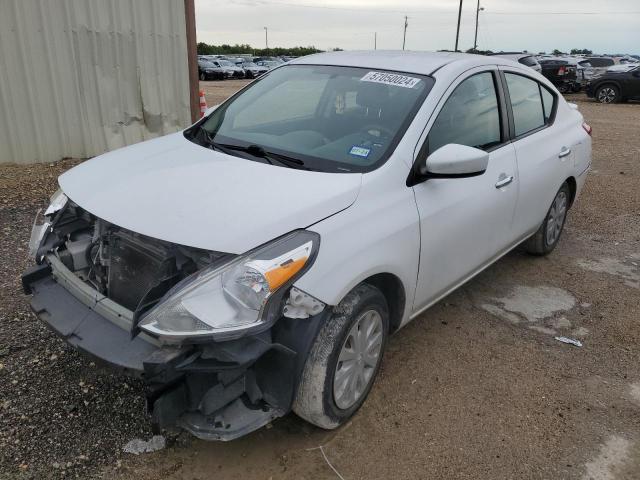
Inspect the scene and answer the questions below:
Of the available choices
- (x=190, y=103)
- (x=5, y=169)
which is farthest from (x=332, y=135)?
(x=190, y=103)

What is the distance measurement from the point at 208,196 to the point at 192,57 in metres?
6.21

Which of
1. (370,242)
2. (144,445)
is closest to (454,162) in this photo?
(370,242)

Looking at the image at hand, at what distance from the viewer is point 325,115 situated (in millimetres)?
3262

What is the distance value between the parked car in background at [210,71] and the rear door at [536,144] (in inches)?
1416

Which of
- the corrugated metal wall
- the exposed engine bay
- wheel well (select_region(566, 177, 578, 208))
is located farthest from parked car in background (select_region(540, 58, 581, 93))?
the exposed engine bay

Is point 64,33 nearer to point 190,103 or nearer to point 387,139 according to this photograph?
point 190,103

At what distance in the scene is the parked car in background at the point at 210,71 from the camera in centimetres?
3756

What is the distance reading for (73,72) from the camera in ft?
22.1

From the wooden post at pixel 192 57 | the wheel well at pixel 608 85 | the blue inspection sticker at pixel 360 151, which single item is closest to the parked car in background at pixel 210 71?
the wheel well at pixel 608 85

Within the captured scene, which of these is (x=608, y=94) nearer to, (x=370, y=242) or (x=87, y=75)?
(x=87, y=75)

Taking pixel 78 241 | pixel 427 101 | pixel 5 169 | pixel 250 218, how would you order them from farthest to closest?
1. pixel 5 169
2. pixel 427 101
3. pixel 78 241
4. pixel 250 218

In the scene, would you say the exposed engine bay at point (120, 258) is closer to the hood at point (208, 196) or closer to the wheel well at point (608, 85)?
the hood at point (208, 196)

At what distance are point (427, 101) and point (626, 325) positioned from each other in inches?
90.2

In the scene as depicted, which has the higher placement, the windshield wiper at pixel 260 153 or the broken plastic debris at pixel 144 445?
the windshield wiper at pixel 260 153
